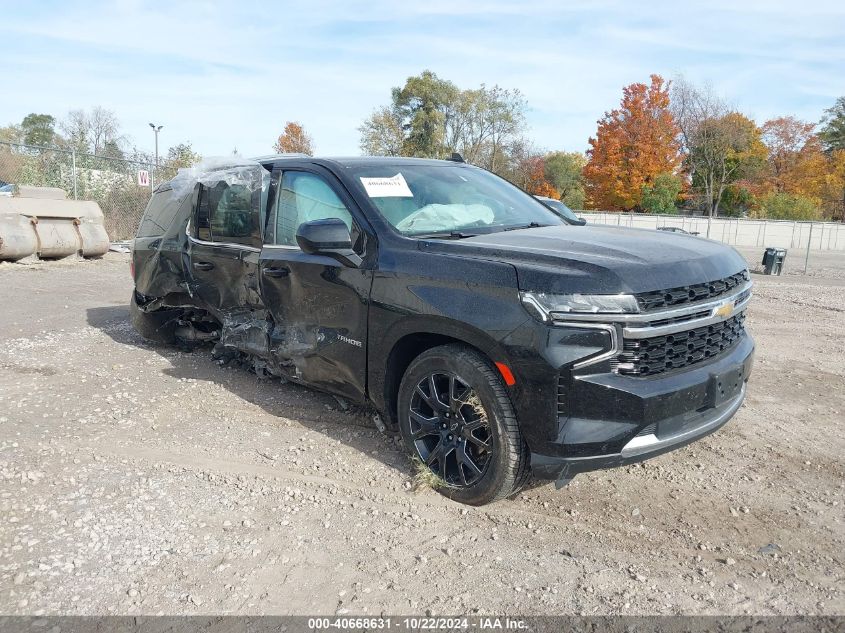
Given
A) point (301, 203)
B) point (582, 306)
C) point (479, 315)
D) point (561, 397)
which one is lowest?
point (561, 397)

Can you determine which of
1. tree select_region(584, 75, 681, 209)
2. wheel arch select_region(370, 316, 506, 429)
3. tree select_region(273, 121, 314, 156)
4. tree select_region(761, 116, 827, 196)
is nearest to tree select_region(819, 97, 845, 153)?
tree select_region(761, 116, 827, 196)

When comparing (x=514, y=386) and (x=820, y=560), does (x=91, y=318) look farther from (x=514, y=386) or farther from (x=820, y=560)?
(x=820, y=560)

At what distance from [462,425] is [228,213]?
2.82 meters

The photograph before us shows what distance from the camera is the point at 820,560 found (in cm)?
301

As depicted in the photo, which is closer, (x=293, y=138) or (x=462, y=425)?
(x=462, y=425)

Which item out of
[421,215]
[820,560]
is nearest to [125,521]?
[421,215]

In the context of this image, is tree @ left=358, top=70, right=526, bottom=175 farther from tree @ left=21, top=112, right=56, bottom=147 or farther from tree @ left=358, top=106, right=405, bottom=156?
tree @ left=21, top=112, right=56, bottom=147

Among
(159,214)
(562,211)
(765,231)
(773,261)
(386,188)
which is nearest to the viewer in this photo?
(386,188)

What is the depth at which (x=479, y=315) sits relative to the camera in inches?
126

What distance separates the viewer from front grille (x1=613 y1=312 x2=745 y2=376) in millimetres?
3004

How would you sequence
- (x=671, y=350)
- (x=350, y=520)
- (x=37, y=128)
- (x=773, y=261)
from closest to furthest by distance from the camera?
1. (x=671, y=350)
2. (x=350, y=520)
3. (x=773, y=261)
4. (x=37, y=128)

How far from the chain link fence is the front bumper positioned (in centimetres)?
1844

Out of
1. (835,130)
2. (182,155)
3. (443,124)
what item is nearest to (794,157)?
(835,130)

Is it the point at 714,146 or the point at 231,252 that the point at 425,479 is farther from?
the point at 714,146
